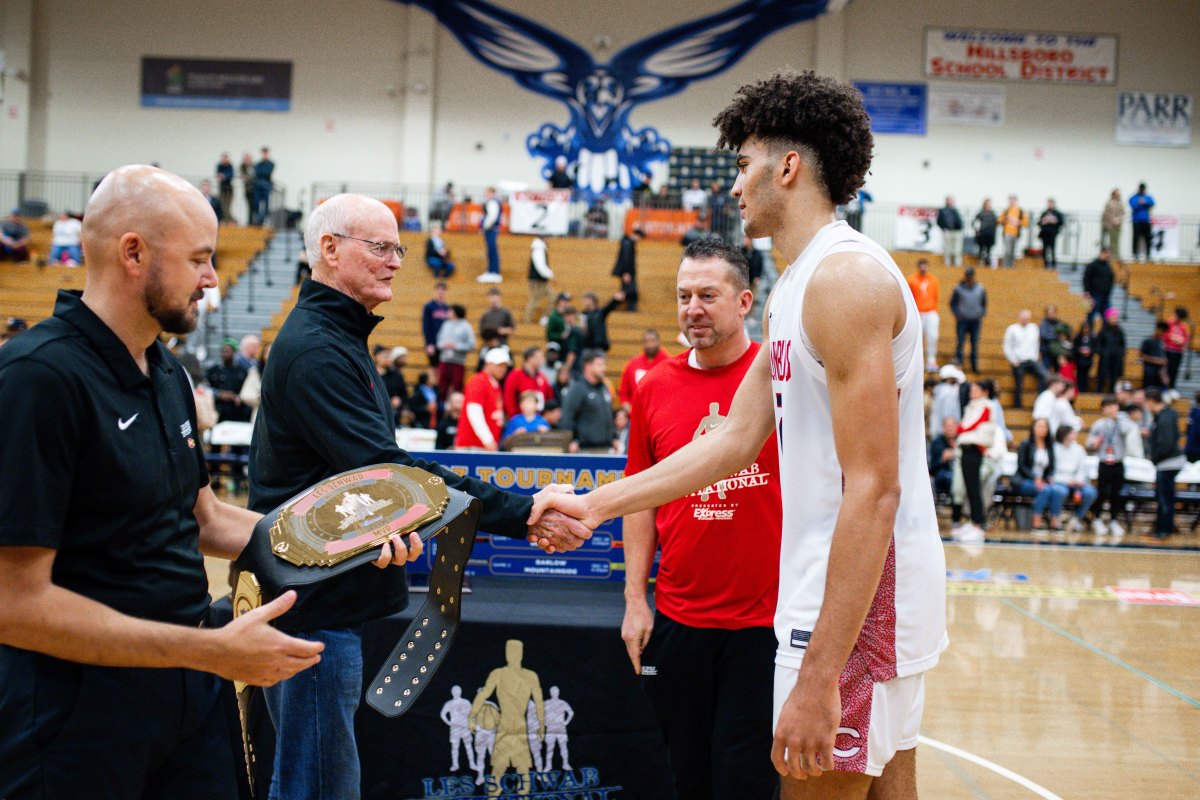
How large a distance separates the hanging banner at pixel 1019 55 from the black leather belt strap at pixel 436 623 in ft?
85.8

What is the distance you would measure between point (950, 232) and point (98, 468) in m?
23.4

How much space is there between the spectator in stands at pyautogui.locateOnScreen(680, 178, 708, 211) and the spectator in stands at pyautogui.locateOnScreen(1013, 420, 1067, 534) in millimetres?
11122

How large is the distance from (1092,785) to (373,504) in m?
3.96

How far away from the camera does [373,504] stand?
8.34 feet

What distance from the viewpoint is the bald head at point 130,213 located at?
2133 mm

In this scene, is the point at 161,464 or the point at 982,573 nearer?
the point at 161,464

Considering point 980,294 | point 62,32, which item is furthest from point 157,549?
point 62,32

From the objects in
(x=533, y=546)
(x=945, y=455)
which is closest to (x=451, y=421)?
(x=945, y=455)

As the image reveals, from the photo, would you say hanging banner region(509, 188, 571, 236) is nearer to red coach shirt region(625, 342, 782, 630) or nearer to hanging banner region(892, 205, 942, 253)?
hanging banner region(892, 205, 942, 253)

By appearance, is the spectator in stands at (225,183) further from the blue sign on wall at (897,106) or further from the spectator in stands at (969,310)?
the spectator in stands at (969,310)

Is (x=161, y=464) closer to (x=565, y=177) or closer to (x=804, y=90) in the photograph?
(x=804, y=90)

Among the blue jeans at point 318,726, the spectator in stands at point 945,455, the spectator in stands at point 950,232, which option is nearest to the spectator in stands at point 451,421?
the spectator in stands at point 945,455

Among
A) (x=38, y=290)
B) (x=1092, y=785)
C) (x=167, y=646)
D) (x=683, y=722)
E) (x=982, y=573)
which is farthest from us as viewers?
(x=38, y=290)

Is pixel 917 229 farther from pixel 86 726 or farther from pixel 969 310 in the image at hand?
pixel 86 726
